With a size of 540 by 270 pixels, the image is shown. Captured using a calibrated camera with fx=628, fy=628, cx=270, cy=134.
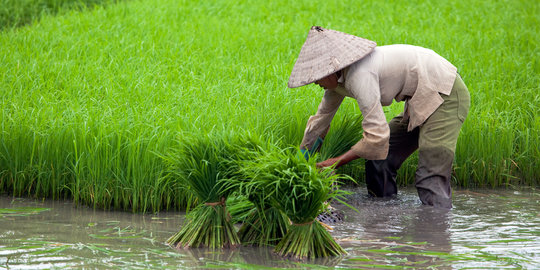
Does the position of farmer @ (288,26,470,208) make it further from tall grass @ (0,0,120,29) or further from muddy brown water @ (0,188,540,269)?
tall grass @ (0,0,120,29)

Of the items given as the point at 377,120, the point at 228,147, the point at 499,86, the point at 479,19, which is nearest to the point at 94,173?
the point at 228,147

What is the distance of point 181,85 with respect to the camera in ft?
19.4

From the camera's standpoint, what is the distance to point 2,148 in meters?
4.59

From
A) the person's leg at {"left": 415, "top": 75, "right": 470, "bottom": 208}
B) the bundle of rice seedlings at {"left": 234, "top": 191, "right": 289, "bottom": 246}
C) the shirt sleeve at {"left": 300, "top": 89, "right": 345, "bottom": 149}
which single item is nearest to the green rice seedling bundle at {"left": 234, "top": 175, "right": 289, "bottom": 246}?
the bundle of rice seedlings at {"left": 234, "top": 191, "right": 289, "bottom": 246}

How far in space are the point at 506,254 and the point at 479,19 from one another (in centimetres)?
756

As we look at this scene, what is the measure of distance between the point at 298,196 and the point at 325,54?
3.83 ft

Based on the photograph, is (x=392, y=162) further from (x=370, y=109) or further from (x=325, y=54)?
(x=325, y=54)

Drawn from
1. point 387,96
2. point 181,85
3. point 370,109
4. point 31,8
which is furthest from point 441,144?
point 31,8

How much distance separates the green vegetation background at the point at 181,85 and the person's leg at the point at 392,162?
0.37m

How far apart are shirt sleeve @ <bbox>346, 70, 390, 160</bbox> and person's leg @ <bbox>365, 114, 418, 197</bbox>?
77 centimetres

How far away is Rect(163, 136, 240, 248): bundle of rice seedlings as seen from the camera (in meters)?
3.20

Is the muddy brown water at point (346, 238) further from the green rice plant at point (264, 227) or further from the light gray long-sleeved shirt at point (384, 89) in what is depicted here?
the light gray long-sleeved shirt at point (384, 89)

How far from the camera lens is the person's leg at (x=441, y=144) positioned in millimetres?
4148

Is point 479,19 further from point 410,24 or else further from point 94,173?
point 94,173
